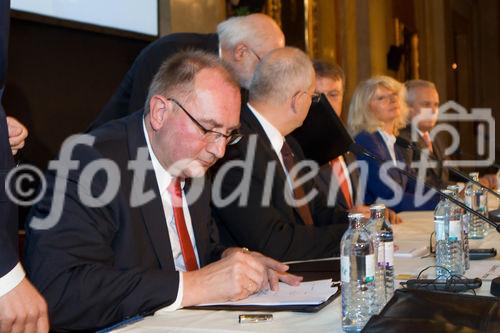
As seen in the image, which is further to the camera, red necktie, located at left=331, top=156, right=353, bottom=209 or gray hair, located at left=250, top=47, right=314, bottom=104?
red necktie, located at left=331, top=156, right=353, bottom=209

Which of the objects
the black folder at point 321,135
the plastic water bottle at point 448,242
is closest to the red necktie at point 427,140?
the black folder at point 321,135

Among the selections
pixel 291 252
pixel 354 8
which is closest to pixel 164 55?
pixel 291 252

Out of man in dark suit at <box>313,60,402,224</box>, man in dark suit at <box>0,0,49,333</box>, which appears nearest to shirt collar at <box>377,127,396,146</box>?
man in dark suit at <box>313,60,402,224</box>

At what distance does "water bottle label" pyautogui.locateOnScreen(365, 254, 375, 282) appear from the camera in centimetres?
179

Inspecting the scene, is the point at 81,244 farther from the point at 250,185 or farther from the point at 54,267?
the point at 250,185

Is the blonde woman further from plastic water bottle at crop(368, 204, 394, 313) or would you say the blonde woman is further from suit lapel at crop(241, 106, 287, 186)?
plastic water bottle at crop(368, 204, 394, 313)

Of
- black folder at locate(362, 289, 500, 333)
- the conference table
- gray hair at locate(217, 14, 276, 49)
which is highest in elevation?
gray hair at locate(217, 14, 276, 49)

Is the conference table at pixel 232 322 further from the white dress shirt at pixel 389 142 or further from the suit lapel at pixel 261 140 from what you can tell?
the white dress shirt at pixel 389 142

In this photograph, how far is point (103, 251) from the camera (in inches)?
81.3

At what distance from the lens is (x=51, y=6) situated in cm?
409

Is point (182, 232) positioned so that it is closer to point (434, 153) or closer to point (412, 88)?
point (434, 153)

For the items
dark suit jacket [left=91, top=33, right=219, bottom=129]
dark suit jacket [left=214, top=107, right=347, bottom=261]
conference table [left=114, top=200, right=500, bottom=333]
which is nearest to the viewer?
conference table [left=114, top=200, right=500, bottom=333]

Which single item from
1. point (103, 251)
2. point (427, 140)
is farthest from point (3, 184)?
point (427, 140)

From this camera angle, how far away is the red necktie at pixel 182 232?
2.39 metres
